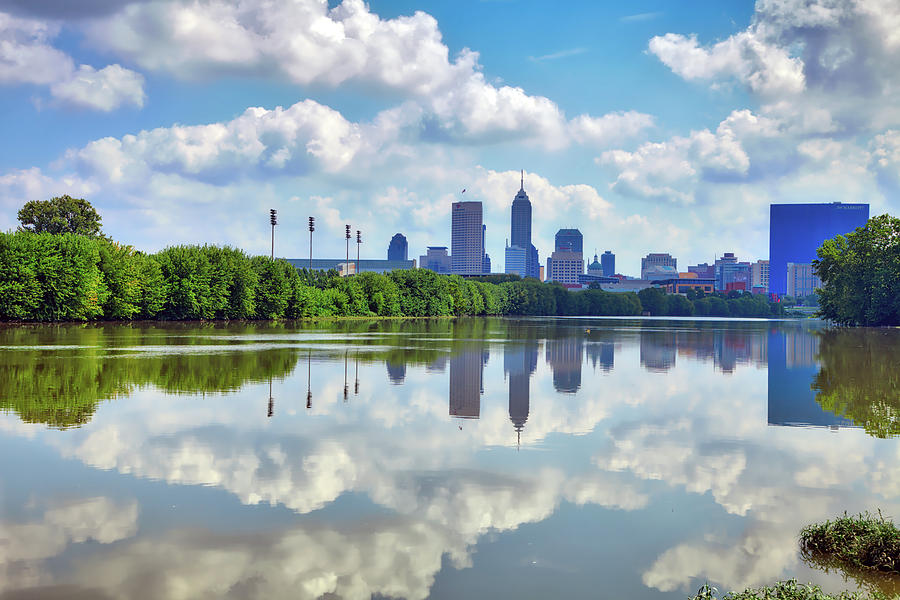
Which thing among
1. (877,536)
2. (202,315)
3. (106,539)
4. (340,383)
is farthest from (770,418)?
(202,315)

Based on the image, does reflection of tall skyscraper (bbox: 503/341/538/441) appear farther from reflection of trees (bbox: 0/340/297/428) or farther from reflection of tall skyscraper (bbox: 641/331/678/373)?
reflection of trees (bbox: 0/340/297/428)

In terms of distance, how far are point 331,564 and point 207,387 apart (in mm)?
19368

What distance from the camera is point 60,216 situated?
12312 centimetres

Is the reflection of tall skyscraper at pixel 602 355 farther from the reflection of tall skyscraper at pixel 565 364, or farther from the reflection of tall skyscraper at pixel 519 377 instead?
the reflection of tall skyscraper at pixel 519 377

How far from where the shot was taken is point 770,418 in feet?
75.8

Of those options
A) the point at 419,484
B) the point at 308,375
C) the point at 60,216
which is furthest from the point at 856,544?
the point at 60,216

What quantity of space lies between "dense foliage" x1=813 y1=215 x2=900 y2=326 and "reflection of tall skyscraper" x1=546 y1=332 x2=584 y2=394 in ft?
212

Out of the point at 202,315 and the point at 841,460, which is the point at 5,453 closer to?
the point at 841,460

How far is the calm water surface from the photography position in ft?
32.4

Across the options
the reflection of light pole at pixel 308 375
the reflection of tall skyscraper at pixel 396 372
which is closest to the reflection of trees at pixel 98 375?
the reflection of light pole at pixel 308 375

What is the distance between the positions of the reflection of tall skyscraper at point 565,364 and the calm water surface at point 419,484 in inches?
55.0

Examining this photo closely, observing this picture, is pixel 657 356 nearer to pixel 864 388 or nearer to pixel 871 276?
pixel 864 388

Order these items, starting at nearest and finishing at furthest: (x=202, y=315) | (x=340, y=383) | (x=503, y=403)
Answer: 1. (x=503, y=403)
2. (x=340, y=383)
3. (x=202, y=315)

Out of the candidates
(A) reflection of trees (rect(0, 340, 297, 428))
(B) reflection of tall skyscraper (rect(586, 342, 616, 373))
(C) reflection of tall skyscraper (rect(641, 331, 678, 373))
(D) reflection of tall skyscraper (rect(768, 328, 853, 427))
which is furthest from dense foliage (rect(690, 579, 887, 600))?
(C) reflection of tall skyscraper (rect(641, 331, 678, 373))
